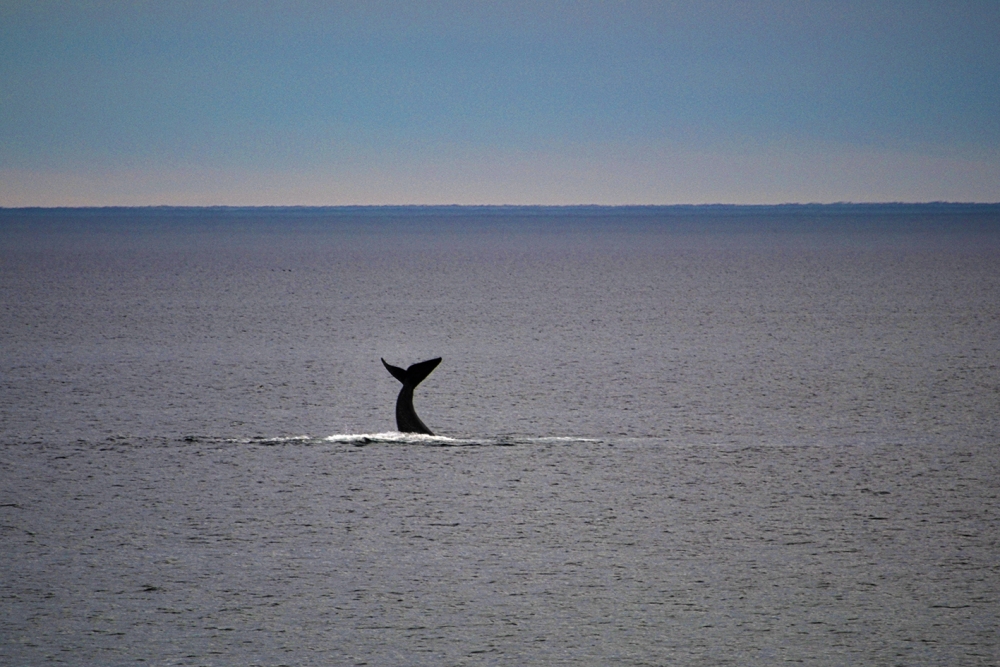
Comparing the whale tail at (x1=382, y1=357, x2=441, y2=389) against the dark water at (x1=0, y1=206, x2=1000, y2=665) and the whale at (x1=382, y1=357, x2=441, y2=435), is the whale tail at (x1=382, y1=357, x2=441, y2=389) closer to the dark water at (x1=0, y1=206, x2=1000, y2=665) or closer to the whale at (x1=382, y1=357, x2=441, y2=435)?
the whale at (x1=382, y1=357, x2=441, y2=435)

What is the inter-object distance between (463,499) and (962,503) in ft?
11.9

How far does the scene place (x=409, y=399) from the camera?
11.8 meters

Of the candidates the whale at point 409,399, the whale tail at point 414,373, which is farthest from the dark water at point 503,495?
Result: the whale tail at point 414,373

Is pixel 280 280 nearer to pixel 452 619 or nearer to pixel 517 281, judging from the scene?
pixel 517 281

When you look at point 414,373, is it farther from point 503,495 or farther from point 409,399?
point 503,495

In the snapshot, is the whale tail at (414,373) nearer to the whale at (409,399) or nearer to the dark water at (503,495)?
the whale at (409,399)

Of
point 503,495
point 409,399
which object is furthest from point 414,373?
point 503,495

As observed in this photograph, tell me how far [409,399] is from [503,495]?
7.63 feet

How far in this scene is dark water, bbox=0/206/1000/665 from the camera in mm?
6750

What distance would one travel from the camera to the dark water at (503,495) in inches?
266

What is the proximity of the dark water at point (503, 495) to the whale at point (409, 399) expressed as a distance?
0.18 metres

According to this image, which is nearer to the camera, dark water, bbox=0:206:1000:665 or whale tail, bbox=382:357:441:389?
dark water, bbox=0:206:1000:665

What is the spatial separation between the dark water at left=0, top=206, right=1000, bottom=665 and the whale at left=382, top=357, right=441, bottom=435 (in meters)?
0.18

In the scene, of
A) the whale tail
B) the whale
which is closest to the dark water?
the whale
